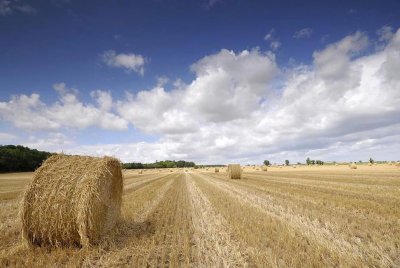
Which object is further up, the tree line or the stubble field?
the tree line

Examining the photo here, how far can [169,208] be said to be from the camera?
45.6 feet

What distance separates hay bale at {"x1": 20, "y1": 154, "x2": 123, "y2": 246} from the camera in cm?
813

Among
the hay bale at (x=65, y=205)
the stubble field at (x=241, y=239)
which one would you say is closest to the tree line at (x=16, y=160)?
the stubble field at (x=241, y=239)

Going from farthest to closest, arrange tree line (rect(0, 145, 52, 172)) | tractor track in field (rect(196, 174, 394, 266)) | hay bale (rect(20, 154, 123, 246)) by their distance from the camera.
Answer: tree line (rect(0, 145, 52, 172)) → hay bale (rect(20, 154, 123, 246)) → tractor track in field (rect(196, 174, 394, 266))

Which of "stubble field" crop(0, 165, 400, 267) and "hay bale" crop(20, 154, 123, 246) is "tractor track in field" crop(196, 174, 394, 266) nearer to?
"stubble field" crop(0, 165, 400, 267)

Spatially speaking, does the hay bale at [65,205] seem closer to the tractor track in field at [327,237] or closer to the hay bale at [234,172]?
the tractor track in field at [327,237]

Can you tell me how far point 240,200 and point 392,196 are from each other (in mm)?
6366

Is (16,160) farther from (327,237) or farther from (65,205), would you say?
(327,237)

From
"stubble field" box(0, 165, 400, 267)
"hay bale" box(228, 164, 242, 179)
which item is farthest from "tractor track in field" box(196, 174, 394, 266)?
"hay bale" box(228, 164, 242, 179)

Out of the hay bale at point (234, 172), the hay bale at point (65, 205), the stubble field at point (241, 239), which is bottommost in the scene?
the stubble field at point (241, 239)

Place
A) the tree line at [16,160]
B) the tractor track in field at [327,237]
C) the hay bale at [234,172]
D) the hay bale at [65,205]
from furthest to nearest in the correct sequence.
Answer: the tree line at [16,160] < the hay bale at [234,172] < the hay bale at [65,205] < the tractor track in field at [327,237]

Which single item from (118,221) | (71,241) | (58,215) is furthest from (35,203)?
(118,221)

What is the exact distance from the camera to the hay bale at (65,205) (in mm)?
8133

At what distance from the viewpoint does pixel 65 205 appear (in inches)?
325
